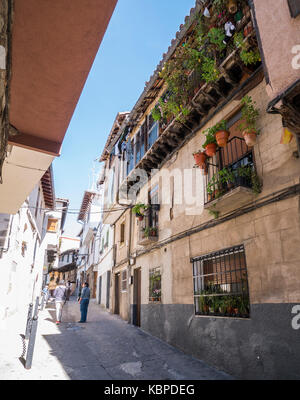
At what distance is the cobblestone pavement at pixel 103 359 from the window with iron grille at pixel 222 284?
124 centimetres

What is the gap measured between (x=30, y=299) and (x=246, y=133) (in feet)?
50.7

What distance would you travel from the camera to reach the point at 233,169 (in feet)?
20.6

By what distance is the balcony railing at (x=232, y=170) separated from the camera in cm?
569

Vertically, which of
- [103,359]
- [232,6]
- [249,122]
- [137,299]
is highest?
[232,6]

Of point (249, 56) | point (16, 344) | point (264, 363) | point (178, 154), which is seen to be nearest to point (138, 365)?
point (264, 363)

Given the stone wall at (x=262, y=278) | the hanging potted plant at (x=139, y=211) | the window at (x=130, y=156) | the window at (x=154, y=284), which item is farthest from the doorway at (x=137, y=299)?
the window at (x=130, y=156)

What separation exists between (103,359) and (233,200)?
465cm

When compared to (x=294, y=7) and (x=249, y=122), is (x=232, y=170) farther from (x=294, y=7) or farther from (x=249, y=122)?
(x=294, y=7)

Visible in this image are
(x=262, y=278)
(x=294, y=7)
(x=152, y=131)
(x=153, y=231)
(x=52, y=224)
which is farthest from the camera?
(x=52, y=224)

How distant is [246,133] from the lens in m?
5.71

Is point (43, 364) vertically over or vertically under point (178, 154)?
under

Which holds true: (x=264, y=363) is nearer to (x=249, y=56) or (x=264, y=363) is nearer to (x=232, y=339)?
(x=232, y=339)

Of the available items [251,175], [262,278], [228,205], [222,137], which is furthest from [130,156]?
[262,278]

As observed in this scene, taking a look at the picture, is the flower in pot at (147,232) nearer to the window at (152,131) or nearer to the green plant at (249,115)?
the window at (152,131)
